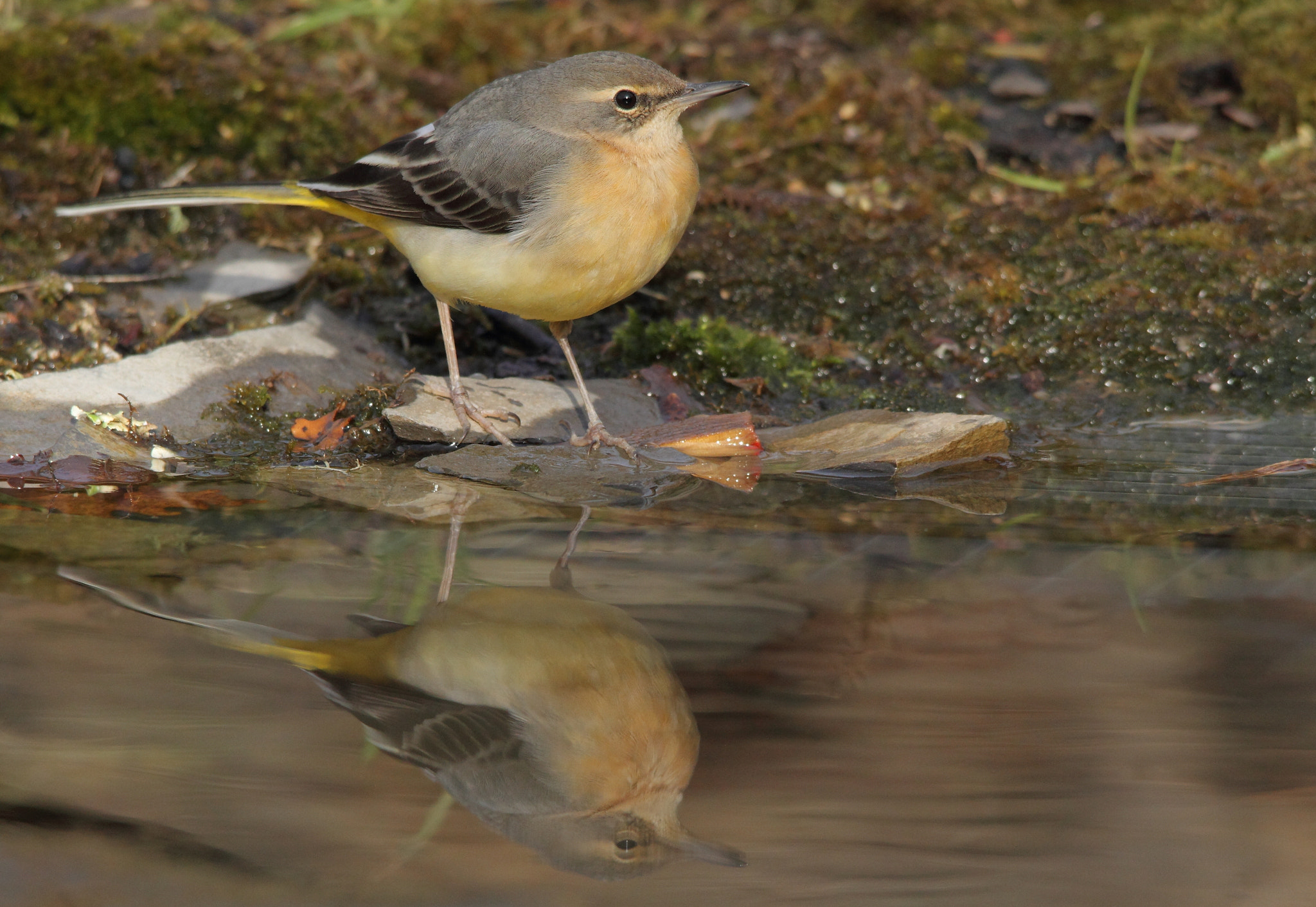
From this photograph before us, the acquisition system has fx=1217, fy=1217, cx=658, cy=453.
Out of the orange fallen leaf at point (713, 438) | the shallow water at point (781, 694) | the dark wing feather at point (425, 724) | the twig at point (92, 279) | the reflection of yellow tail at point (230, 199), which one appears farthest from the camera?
the twig at point (92, 279)

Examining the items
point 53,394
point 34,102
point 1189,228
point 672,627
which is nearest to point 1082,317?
point 1189,228

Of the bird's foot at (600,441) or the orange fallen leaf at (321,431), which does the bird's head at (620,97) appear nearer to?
the bird's foot at (600,441)

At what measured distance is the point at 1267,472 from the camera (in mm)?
5031

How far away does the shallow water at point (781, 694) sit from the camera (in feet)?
8.80

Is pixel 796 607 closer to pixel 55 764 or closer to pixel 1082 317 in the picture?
pixel 55 764

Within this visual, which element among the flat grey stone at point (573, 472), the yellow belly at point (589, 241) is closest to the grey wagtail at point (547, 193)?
the yellow belly at point (589, 241)

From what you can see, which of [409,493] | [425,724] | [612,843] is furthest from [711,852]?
[409,493]

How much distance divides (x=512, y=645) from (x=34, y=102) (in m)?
6.43

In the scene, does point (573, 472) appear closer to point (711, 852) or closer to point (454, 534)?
point (454, 534)

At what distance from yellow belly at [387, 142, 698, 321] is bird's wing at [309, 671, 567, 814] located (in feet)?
7.82

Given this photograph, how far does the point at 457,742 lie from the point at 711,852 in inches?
32.0

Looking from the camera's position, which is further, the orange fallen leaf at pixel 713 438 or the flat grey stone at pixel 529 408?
the flat grey stone at pixel 529 408

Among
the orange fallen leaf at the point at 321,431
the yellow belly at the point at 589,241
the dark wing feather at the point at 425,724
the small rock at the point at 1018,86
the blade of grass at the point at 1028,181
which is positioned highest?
the yellow belly at the point at 589,241

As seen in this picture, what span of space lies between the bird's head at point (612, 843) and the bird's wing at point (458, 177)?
3.21m
